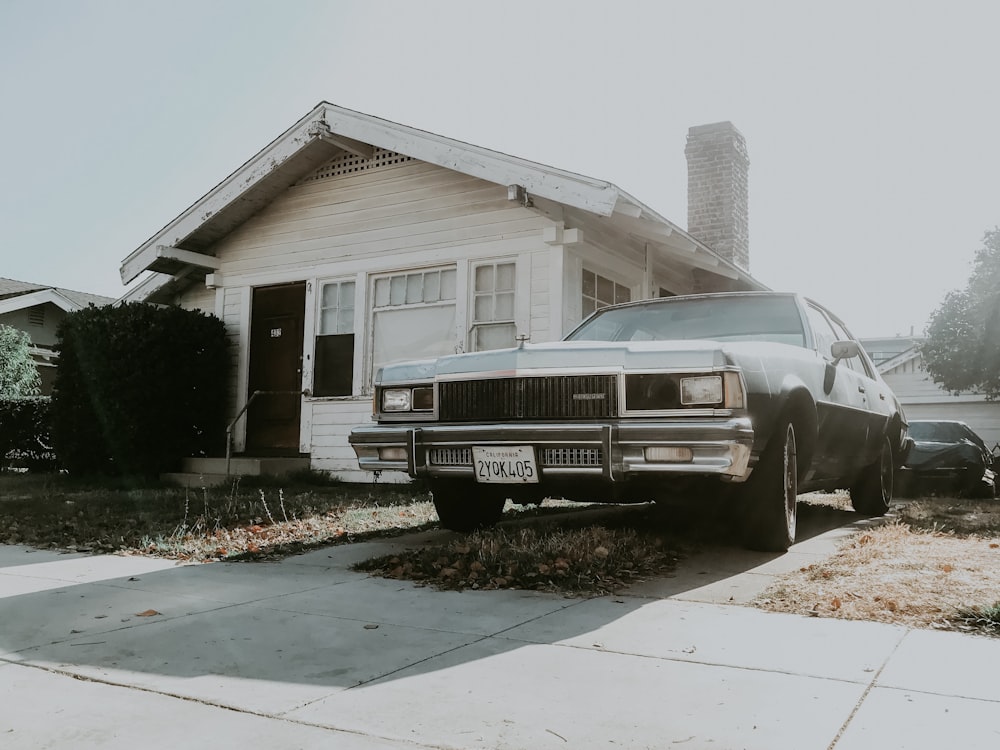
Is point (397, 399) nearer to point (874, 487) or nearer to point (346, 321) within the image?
point (874, 487)

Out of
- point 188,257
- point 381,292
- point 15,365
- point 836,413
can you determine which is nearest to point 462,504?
point 836,413

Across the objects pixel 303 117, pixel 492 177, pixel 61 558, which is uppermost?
pixel 303 117

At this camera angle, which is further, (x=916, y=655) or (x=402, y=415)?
(x=402, y=415)

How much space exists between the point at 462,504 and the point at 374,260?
19.0ft

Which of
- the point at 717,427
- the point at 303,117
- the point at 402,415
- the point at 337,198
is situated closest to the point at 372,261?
the point at 337,198

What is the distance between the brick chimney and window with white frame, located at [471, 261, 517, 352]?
5238 millimetres

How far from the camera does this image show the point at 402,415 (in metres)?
5.35

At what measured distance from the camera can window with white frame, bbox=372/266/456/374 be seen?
10.4m

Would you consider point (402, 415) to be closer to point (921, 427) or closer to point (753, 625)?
point (753, 625)

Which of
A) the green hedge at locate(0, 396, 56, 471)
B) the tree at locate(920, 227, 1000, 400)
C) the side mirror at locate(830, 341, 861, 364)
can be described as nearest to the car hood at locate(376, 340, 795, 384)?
the side mirror at locate(830, 341, 861, 364)

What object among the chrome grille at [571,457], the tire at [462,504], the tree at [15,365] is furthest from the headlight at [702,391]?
the tree at [15,365]

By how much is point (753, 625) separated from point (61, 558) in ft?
14.0

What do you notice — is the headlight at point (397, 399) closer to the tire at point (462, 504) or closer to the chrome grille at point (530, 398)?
the chrome grille at point (530, 398)

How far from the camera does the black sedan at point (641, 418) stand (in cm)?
446
